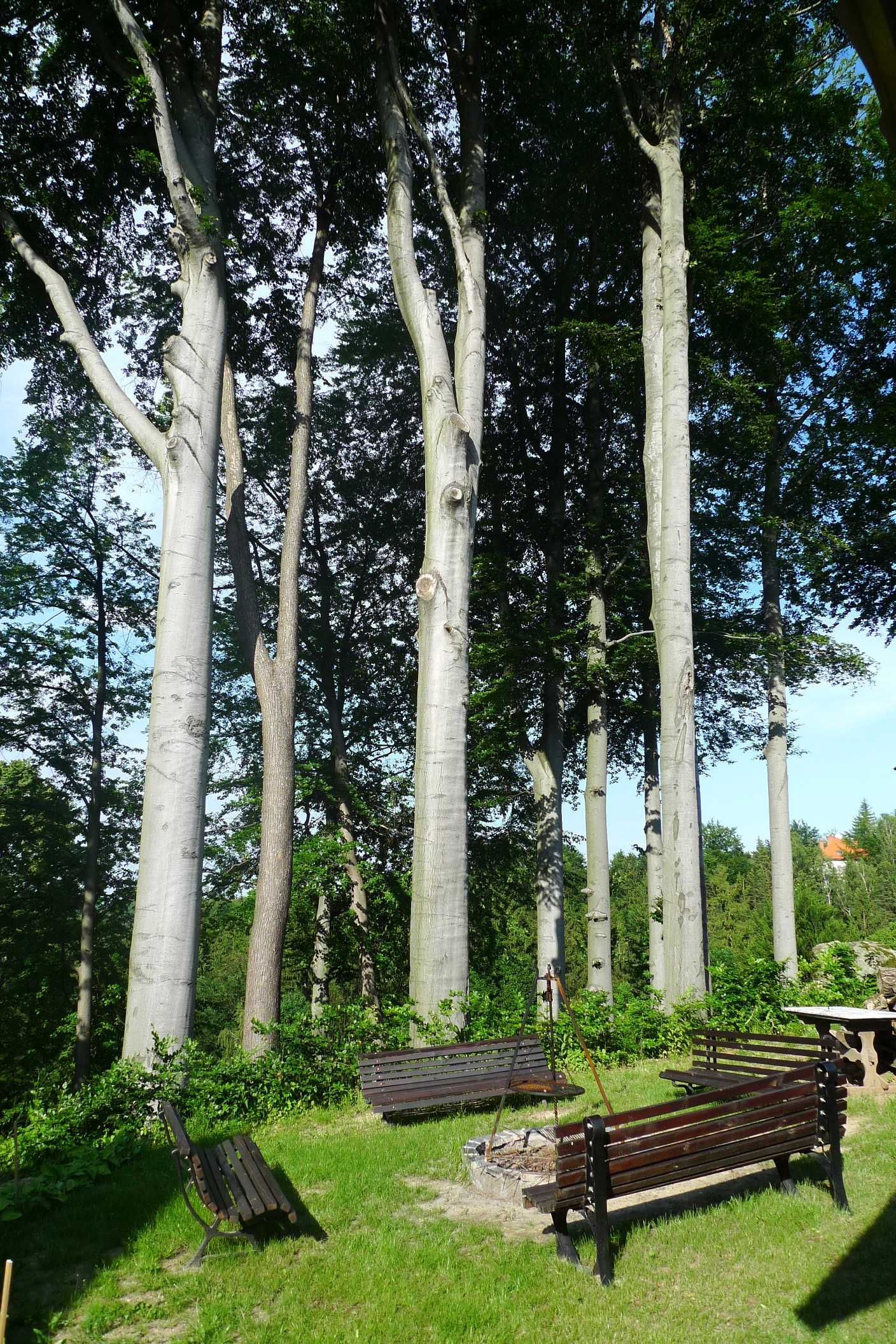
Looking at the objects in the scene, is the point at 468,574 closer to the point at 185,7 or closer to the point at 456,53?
the point at 456,53

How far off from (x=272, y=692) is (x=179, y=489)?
145 inches

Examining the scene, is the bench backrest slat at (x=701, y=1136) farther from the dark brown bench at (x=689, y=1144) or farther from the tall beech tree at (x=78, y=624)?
the tall beech tree at (x=78, y=624)

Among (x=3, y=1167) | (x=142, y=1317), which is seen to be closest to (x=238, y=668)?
(x=3, y=1167)

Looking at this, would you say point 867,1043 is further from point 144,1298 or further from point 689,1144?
point 144,1298

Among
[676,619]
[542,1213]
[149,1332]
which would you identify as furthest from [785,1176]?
[676,619]

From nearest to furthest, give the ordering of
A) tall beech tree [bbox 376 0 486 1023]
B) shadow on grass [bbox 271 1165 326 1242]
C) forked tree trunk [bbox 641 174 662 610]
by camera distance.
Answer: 1. shadow on grass [bbox 271 1165 326 1242]
2. tall beech tree [bbox 376 0 486 1023]
3. forked tree trunk [bbox 641 174 662 610]

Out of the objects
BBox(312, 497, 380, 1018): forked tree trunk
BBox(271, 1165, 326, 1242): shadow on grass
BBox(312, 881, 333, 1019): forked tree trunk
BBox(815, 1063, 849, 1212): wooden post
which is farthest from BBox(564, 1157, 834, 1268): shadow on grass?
BBox(312, 881, 333, 1019): forked tree trunk

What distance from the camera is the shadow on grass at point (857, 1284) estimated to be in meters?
3.99

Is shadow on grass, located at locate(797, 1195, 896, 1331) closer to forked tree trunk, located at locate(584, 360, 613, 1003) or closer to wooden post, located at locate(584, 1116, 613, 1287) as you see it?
wooden post, located at locate(584, 1116, 613, 1287)

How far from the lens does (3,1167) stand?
6.26 metres

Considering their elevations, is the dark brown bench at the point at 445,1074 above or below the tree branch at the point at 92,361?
below

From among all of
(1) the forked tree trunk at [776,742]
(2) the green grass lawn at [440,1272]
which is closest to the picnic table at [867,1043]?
(2) the green grass lawn at [440,1272]

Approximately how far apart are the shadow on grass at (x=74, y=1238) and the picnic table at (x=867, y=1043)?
585 cm

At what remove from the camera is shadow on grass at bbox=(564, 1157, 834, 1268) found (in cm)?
493
